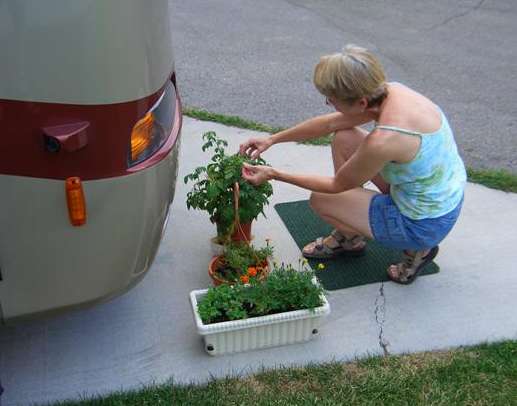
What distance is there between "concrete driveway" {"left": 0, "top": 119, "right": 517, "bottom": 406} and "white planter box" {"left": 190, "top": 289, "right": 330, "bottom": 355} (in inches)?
1.8

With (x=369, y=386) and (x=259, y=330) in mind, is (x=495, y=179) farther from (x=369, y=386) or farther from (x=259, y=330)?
(x=259, y=330)

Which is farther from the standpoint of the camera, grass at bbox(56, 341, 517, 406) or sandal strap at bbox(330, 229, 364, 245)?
sandal strap at bbox(330, 229, 364, 245)

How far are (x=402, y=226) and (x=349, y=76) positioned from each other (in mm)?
826

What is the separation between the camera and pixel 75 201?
206 cm

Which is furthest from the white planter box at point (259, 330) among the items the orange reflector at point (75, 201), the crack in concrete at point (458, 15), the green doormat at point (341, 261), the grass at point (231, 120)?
the crack in concrete at point (458, 15)

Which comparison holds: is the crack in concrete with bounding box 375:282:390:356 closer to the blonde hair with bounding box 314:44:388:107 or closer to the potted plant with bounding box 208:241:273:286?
the potted plant with bounding box 208:241:273:286

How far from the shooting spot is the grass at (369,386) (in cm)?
257

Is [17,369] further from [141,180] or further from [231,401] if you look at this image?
[141,180]

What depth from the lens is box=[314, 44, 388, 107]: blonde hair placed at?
2.54 meters

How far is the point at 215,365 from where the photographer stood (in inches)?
109

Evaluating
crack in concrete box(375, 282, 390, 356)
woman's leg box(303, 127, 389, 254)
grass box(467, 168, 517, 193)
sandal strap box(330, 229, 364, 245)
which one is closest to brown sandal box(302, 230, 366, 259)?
sandal strap box(330, 229, 364, 245)

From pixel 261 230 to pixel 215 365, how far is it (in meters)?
1.10

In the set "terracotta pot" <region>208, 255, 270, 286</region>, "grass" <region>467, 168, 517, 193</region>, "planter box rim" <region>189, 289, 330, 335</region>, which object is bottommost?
"grass" <region>467, 168, 517, 193</region>

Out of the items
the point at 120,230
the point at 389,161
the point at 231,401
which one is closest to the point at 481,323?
the point at 389,161
